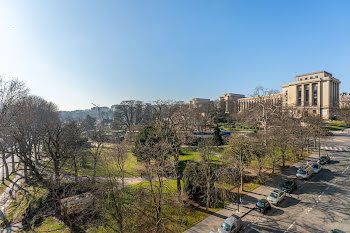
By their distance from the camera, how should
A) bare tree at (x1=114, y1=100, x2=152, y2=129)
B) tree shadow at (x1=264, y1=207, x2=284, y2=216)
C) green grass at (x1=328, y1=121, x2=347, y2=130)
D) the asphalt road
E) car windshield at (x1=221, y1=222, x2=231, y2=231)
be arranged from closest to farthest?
car windshield at (x1=221, y1=222, x2=231, y2=231) → the asphalt road → tree shadow at (x1=264, y1=207, x2=284, y2=216) → green grass at (x1=328, y1=121, x2=347, y2=130) → bare tree at (x1=114, y1=100, x2=152, y2=129)

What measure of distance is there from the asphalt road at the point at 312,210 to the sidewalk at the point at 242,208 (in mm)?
441

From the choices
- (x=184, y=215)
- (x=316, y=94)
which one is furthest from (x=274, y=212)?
(x=316, y=94)

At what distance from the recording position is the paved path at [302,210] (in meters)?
14.6

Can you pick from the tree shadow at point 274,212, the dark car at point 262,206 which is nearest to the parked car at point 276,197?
the tree shadow at point 274,212

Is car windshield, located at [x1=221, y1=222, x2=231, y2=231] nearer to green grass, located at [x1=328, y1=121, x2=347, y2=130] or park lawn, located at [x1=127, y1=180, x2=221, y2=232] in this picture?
park lawn, located at [x1=127, y1=180, x2=221, y2=232]

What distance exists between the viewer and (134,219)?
41.2 feet

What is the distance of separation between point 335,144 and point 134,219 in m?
49.3

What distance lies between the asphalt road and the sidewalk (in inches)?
17.4

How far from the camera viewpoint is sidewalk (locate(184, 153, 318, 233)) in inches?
586

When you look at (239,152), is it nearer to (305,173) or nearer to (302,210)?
(302,210)

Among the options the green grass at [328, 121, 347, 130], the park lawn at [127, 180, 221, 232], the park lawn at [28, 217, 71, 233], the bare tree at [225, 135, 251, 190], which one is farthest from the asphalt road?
the green grass at [328, 121, 347, 130]

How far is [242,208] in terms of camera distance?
57.8 feet

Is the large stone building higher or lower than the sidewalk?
higher

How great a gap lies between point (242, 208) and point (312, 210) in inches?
251
